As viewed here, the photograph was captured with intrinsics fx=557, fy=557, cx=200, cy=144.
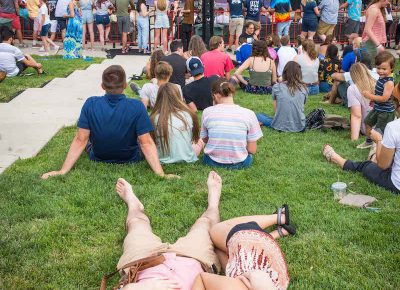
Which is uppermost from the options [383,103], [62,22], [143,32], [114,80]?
[114,80]

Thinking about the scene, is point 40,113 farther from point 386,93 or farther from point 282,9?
point 282,9

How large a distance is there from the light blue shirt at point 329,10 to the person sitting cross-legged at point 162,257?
11.2 m

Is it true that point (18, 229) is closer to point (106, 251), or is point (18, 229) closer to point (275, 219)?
point (106, 251)

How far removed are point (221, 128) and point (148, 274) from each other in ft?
9.95

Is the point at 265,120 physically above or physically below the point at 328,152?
below

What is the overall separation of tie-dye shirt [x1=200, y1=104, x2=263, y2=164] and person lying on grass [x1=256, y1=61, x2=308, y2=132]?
6.25 ft

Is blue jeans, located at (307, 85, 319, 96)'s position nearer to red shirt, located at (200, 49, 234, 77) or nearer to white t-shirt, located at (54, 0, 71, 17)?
red shirt, located at (200, 49, 234, 77)

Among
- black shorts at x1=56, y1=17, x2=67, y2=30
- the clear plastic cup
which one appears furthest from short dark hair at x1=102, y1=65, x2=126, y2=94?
black shorts at x1=56, y1=17, x2=67, y2=30

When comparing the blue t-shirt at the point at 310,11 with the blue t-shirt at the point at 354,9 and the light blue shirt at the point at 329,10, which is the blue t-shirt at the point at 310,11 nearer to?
the light blue shirt at the point at 329,10

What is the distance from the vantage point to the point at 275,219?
4.54 m

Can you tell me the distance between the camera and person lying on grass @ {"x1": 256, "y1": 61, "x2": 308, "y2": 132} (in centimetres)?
784

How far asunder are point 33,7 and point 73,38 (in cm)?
284

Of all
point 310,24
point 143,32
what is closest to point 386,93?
point 310,24

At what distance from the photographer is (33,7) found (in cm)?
1645
